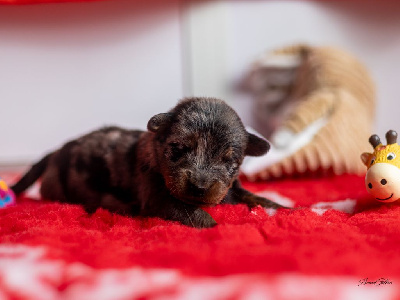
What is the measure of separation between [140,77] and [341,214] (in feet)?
7.16

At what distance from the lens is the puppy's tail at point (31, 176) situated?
1.88m

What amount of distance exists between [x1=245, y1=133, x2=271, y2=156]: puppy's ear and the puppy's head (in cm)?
3

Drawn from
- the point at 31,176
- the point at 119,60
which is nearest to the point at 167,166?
the point at 31,176

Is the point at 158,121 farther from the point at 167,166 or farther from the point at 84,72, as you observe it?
the point at 84,72

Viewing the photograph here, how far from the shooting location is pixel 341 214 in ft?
4.29

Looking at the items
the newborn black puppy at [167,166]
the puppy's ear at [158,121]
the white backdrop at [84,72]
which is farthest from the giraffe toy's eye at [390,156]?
the white backdrop at [84,72]

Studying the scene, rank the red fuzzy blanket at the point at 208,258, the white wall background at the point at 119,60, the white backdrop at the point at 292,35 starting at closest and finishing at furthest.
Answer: the red fuzzy blanket at the point at 208,258
the white wall background at the point at 119,60
the white backdrop at the point at 292,35

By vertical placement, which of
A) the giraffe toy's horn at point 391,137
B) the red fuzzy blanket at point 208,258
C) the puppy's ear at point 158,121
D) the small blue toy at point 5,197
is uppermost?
the puppy's ear at point 158,121

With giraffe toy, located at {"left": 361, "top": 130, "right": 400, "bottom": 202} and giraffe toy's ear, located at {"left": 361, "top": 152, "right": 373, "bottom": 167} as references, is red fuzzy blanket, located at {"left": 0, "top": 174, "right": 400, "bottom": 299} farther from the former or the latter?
giraffe toy's ear, located at {"left": 361, "top": 152, "right": 373, "bottom": 167}

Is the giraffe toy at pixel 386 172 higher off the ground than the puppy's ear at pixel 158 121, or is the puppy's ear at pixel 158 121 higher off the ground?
the puppy's ear at pixel 158 121

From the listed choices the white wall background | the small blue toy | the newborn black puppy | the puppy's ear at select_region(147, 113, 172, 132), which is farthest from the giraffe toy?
the white wall background

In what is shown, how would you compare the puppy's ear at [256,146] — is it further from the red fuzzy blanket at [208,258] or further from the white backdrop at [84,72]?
the white backdrop at [84,72]

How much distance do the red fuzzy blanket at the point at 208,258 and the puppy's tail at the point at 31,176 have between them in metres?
0.66

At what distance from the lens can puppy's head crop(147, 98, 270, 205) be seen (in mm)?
1259
